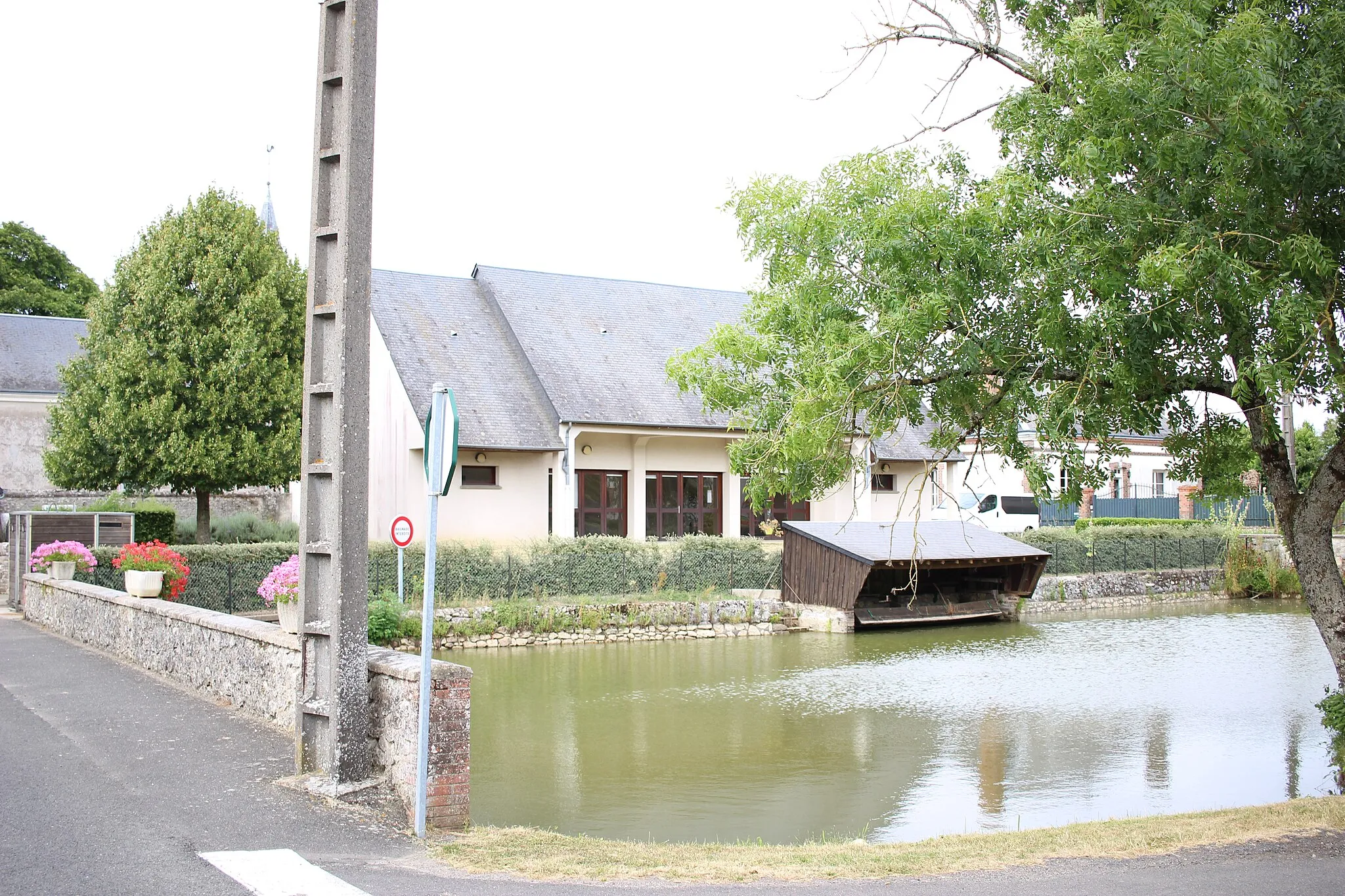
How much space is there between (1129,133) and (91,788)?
810cm

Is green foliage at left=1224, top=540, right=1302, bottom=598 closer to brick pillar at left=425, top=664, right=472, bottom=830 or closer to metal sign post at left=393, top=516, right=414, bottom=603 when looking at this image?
metal sign post at left=393, top=516, right=414, bottom=603

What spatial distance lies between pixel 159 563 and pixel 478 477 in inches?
423

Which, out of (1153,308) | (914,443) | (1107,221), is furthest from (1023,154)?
(914,443)

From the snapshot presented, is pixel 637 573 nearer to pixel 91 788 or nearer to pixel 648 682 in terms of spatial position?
pixel 648 682

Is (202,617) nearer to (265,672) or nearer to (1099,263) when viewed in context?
(265,672)

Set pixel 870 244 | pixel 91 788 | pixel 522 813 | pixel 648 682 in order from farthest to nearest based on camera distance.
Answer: pixel 648 682
pixel 870 244
pixel 522 813
pixel 91 788

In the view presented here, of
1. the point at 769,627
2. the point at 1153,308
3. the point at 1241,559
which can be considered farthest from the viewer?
the point at 1241,559

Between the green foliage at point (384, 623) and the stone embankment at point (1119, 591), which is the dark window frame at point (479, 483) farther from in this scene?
the stone embankment at point (1119, 591)

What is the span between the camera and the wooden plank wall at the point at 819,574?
20.8 metres

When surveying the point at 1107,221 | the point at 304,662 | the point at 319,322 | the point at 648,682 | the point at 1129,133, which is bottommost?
the point at 648,682

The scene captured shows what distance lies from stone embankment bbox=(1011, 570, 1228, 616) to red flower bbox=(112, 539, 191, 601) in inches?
659

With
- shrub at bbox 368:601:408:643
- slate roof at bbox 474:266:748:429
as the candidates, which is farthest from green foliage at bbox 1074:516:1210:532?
shrub at bbox 368:601:408:643

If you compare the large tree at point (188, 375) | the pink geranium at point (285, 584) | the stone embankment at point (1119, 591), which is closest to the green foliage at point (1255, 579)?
the stone embankment at point (1119, 591)

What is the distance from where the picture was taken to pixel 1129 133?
27.1 ft
